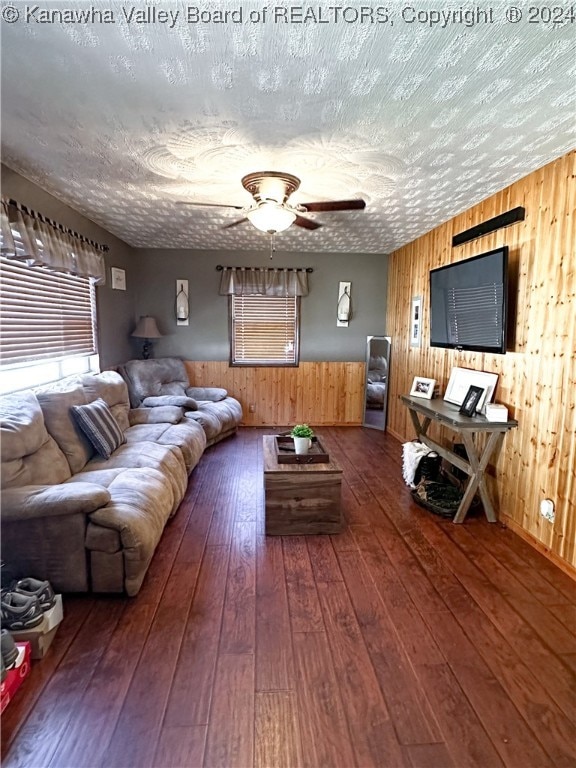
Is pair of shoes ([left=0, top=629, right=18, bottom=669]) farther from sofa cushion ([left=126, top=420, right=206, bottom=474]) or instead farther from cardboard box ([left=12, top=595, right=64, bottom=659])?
sofa cushion ([left=126, top=420, right=206, bottom=474])

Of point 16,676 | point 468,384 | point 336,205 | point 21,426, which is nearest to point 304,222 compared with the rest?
point 336,205

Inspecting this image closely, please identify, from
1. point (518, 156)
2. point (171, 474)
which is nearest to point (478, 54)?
point (518, 156)

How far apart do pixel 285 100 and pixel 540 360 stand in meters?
2.23

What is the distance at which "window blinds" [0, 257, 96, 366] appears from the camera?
110 inches

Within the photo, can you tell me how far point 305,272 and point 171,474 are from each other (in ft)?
12.5

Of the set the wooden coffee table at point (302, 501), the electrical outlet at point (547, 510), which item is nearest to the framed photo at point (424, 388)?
the electrical outlet at point (547, 510)

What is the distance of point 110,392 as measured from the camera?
11.8ft

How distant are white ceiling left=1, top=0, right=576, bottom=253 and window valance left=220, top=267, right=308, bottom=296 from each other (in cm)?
244

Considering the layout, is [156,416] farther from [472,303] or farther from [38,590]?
[472,303]

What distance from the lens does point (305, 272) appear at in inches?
225

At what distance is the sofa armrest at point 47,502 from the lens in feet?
6.48

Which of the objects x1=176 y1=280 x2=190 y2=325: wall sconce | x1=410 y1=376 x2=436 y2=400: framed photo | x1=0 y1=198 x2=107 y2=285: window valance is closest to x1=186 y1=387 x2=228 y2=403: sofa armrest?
x1=176 y1=280 x2=190 y2=325: wall sconce

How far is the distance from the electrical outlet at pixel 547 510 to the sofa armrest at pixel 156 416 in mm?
3201

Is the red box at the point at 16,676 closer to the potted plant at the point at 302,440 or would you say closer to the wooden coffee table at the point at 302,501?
the wooden coffee table at the point at 302,501
